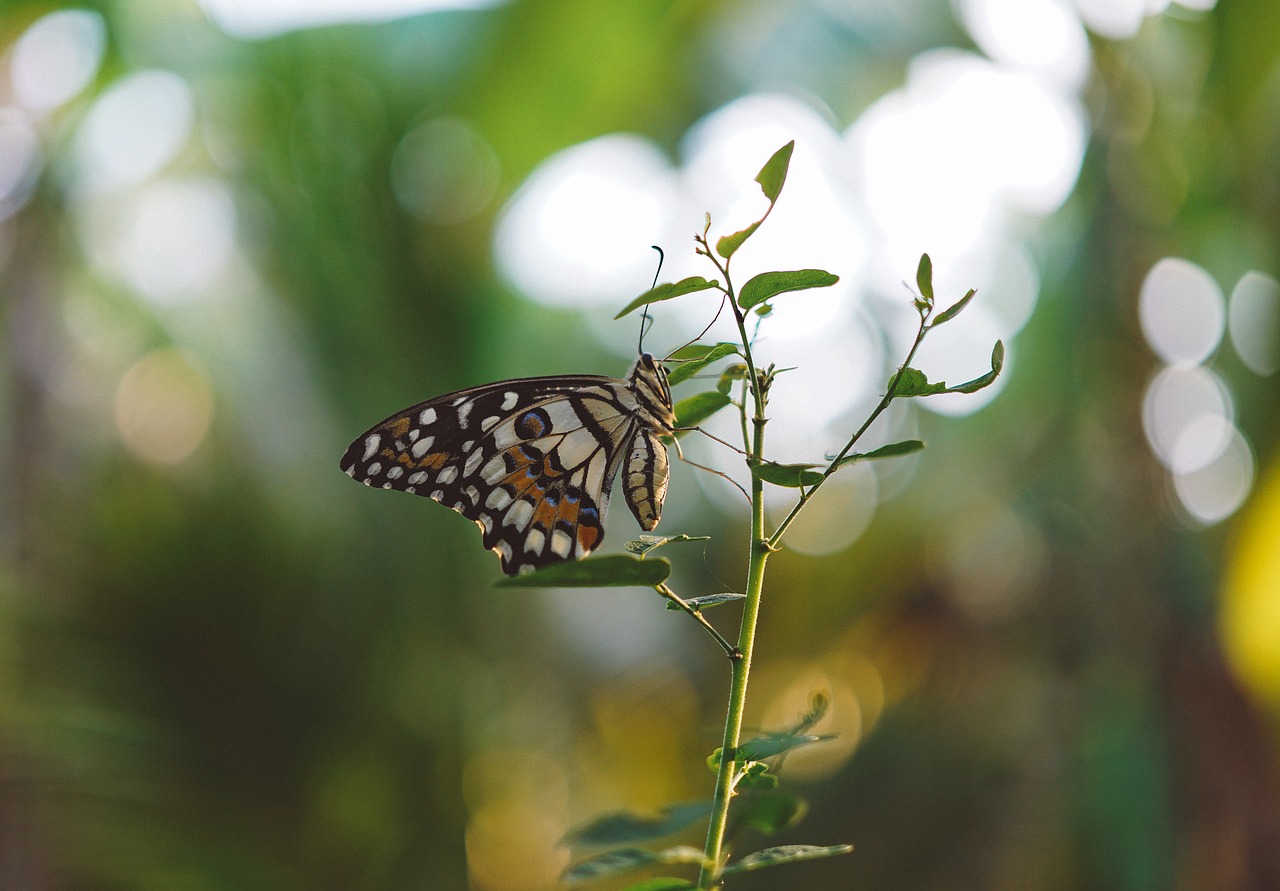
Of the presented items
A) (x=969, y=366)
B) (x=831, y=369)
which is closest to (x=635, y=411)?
(x=831, y=369)

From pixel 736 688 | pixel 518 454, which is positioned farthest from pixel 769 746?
pixel 518 454

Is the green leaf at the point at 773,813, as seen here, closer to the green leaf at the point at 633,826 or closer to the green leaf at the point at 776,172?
the green leaf at the point at 633,826

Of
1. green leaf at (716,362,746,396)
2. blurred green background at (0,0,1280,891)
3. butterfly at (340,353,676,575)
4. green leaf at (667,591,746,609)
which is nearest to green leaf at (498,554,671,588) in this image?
green leaf at (667,591,746,609)

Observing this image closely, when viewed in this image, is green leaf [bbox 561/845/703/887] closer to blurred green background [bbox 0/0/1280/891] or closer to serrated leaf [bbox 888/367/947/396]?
serrated leaf [bbox 888/367/947/396]

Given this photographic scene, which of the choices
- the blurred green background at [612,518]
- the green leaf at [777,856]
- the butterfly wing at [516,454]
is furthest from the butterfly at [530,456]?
the blurred green background at [612,518]

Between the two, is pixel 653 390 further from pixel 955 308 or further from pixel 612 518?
pixel 612 518

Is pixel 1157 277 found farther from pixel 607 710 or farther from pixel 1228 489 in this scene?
pixel 607 710
